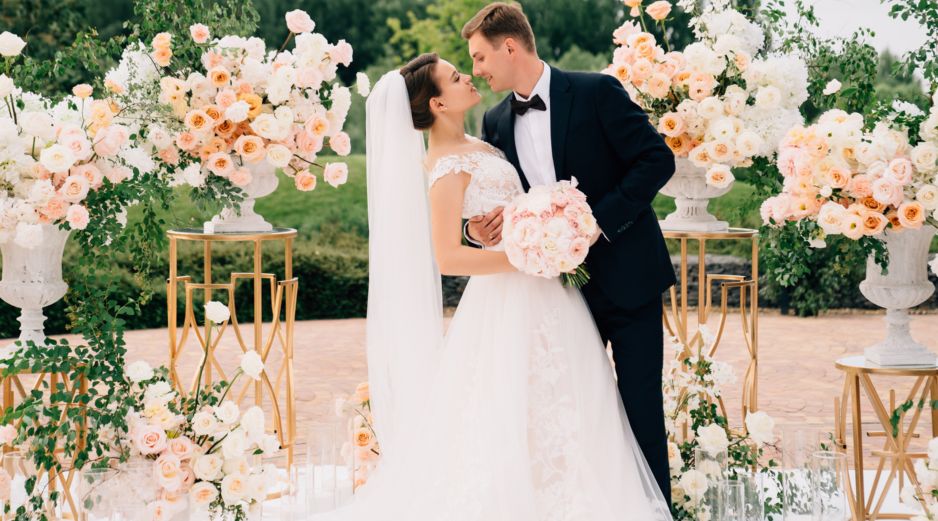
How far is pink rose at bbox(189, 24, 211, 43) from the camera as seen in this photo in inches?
166

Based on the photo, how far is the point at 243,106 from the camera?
421cm

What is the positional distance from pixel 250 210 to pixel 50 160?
1236 millimetres

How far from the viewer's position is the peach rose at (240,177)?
4.38 meters

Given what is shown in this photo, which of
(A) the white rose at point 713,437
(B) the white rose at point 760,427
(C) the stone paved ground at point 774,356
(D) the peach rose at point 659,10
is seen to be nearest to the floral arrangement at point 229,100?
(D) the peach rose at point 659,10

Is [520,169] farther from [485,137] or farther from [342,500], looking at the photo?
[342,500]

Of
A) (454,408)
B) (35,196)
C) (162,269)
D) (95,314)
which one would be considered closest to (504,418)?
(454,408)

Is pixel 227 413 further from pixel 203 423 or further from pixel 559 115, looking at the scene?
pixel 559 115

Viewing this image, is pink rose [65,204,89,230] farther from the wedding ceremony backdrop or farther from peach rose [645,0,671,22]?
peach rose [645,0,671,22]

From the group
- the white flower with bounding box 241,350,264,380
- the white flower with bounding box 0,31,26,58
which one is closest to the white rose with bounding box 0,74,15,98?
the white flower with bounding box 0,31,26,58

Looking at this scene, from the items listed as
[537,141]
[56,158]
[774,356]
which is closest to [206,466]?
[56,158]

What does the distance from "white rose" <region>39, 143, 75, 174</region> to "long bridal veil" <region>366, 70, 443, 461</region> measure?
1.10m

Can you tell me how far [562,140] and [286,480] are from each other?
2.35m

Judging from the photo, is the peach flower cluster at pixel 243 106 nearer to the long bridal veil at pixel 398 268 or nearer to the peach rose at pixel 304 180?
the peach rose at pixel 304 180

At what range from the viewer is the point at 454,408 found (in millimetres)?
3797
